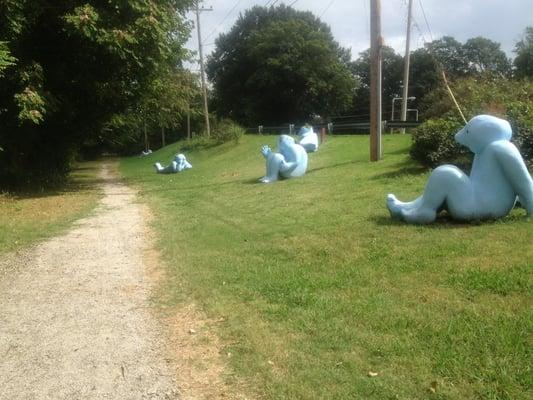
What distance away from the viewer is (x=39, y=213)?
14.1m

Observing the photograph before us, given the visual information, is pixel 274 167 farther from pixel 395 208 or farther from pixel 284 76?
pixel 284 76

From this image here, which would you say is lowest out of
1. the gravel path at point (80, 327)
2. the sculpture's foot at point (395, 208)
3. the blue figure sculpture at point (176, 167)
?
the blue figure sculpture at point (176, 167)

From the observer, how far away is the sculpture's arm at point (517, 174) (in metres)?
7.93

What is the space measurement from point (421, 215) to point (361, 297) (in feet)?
10.3

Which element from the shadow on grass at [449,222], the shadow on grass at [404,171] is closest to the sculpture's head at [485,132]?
the shadow on grass at [449,222]

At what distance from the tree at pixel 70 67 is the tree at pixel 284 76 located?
115 ft

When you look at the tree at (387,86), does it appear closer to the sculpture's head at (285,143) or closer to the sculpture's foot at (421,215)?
the sculpture's head at (285,143)

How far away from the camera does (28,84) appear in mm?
16969

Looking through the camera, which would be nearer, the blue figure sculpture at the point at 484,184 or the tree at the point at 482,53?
the blue figure sculpture at the point at 484,184

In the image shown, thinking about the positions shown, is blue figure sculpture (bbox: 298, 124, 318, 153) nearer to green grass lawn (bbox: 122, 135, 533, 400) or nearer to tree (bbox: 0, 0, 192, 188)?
tree (bbox: 0, 0, 192, 188)

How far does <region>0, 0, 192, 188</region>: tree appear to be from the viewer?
16.7 meters

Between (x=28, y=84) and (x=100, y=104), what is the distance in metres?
3.83

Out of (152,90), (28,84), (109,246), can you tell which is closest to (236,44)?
(152,90)

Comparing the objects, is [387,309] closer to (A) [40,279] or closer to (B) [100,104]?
(A) [40,279]
